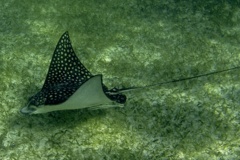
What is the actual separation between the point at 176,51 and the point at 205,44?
52cm

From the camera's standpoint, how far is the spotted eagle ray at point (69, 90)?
2742 mm

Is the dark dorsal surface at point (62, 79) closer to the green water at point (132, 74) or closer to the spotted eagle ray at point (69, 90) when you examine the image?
the spotted eagle ray at point (69, 90)

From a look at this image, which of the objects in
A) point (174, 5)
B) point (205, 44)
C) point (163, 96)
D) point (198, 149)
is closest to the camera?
point (198, 149)

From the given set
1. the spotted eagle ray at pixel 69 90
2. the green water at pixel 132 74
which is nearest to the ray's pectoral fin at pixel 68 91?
the spotted eagle ray at pixel 69 90

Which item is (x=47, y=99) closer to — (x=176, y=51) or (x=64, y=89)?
(x=64, y=89)

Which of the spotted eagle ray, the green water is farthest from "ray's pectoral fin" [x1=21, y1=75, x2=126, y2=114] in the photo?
the green water

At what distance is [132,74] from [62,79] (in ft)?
3.54

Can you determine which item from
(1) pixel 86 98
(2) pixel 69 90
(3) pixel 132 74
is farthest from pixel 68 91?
(3) pixel 132 74

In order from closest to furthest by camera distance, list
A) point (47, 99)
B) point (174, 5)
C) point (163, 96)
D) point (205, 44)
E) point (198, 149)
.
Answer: point (47, 99)
point (198, 149)
point (163, 96)
point (205, 44)
point (174, 5)

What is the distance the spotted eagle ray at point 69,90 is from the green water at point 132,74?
1.13ft

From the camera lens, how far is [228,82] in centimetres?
382

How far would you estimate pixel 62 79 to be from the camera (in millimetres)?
3225

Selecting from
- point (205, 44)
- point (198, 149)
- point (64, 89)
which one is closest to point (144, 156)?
point (198, 149)

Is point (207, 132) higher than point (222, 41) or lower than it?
lower
